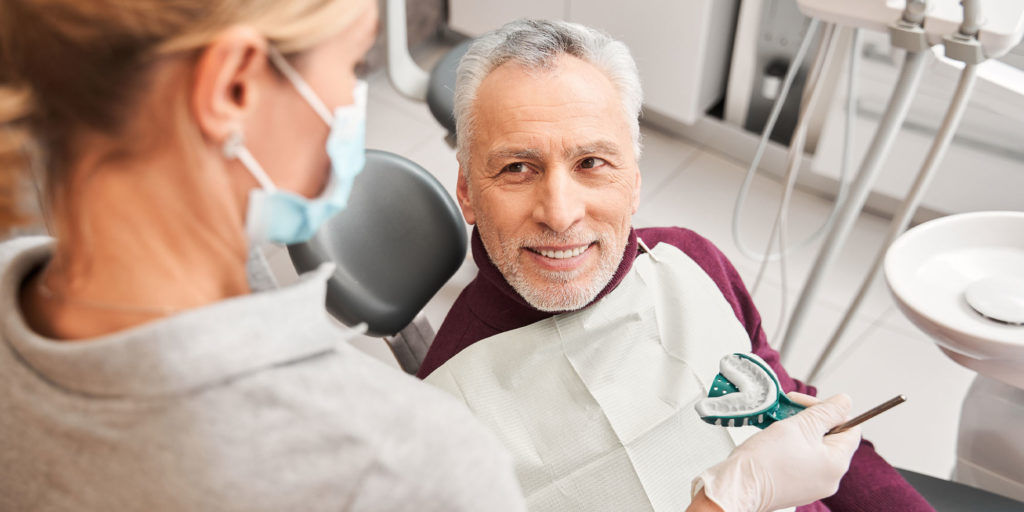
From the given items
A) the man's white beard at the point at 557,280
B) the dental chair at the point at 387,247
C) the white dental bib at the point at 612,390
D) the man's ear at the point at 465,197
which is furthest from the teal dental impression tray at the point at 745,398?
the dental chair at the point at 387,247

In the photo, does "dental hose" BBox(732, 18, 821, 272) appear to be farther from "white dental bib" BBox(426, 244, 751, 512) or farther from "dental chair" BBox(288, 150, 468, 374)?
"dental chair" BBox(288, 150, 468, 374)

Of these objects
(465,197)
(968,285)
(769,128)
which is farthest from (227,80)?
(769,128)

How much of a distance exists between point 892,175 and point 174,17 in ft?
7.71

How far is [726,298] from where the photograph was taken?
4.74 feet

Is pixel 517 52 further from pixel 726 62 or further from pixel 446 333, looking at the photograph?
pixel 726 62

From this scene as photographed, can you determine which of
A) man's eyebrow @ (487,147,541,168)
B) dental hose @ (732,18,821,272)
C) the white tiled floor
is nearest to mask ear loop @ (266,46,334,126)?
man's eyebrow @ (487,147,541,168)

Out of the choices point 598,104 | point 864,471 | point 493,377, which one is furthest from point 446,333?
point 864,471

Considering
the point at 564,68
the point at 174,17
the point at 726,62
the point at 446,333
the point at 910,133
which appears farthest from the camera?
the point at 726,62

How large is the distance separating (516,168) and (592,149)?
12 centimetres

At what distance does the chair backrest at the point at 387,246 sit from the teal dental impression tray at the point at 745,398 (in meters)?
0.62

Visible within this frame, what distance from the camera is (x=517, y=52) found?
1268mm

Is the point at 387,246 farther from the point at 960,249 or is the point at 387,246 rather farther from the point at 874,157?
the point at 960,249

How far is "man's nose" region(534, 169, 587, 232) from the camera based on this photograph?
1.22 metres

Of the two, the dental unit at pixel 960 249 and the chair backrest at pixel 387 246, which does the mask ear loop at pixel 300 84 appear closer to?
the dental unit at pixel 960 249
